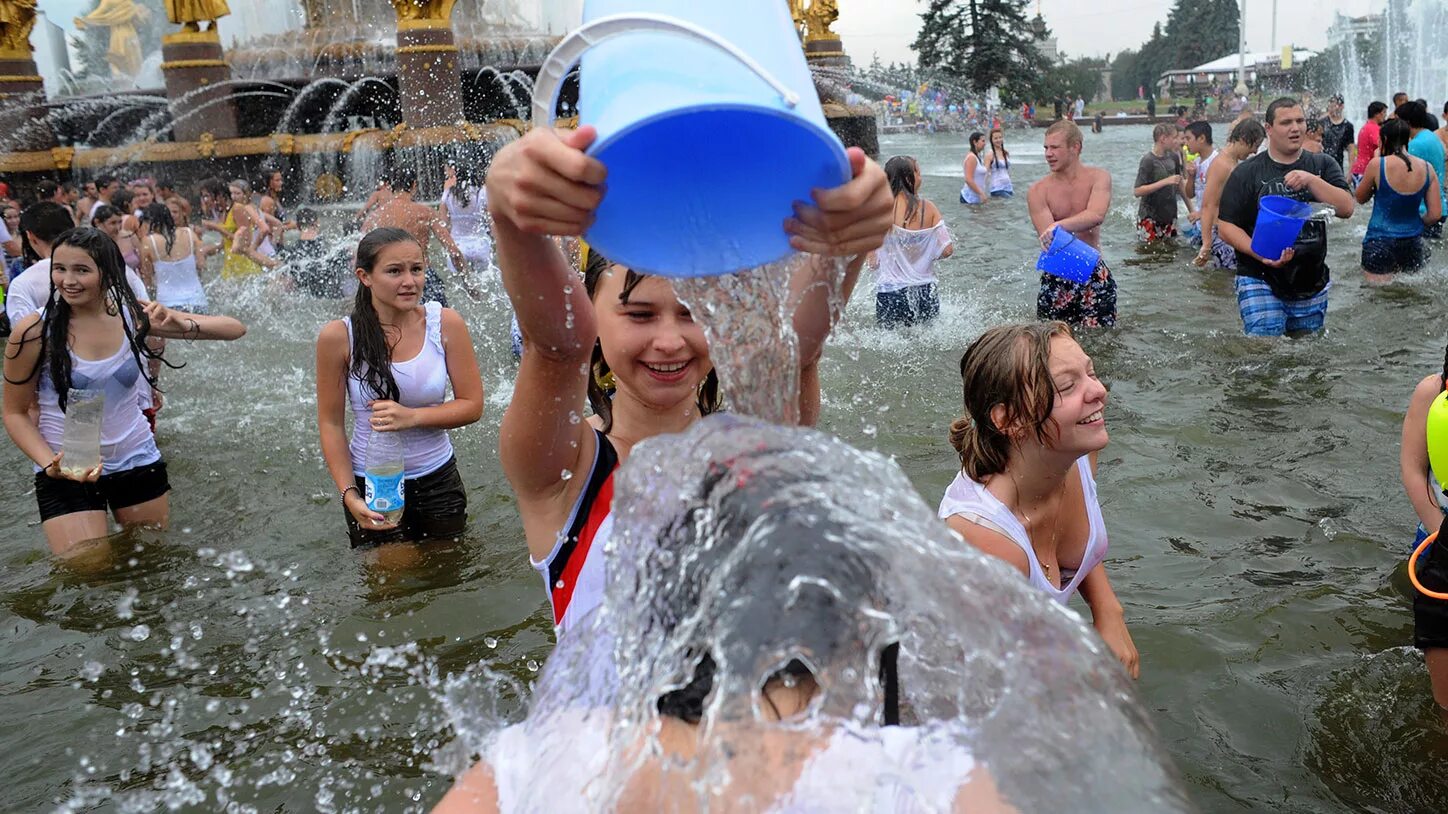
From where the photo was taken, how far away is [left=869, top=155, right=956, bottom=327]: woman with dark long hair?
352 inches

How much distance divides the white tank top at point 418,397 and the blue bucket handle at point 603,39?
3.42 m

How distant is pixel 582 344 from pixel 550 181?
0.64 meters

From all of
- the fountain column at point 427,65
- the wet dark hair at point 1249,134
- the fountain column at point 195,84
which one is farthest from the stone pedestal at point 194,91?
the wet dark hair at point 1249,134

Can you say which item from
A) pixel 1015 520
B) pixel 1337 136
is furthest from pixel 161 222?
pixel 1337 136

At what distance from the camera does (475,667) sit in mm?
4387

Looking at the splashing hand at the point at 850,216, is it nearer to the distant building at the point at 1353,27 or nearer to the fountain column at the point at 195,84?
the fountain column at the point at 195,84

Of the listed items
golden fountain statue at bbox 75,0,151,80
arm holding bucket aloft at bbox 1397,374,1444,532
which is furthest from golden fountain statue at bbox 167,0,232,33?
arm holding bucket aloft at bbox 1397,374,1444,532

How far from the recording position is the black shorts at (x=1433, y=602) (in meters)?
3.30

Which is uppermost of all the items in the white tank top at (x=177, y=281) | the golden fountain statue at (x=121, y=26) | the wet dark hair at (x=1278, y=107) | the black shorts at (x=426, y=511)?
the golden fountain statue at (x=121, y=26)

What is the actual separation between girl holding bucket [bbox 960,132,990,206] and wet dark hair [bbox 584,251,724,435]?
17.4m

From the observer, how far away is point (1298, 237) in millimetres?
7805

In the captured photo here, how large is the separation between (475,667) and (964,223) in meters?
14.7

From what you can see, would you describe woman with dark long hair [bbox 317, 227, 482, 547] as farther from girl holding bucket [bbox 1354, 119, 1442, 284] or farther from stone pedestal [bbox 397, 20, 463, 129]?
stone pedestal [bbox 397, 20, 463, 129]

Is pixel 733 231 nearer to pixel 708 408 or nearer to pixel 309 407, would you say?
pixel 708 408
